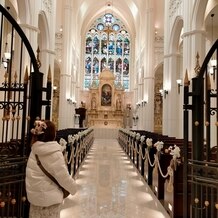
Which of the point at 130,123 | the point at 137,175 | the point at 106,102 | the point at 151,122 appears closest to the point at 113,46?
the point at 106,102

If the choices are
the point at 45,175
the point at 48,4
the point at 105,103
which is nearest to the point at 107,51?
the point at 105,103

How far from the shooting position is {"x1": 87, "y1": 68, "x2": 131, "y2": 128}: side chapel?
109 ft

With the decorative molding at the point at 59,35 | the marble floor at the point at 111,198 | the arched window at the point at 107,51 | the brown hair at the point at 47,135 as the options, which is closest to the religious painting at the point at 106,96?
the arched window at the point at 107,51

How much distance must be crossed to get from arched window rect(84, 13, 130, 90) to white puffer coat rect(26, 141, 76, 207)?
33.5 metres

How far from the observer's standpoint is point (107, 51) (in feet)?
120

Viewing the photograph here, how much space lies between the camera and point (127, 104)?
114ft

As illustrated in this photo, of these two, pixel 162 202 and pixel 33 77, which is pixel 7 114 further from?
pixel 162 202

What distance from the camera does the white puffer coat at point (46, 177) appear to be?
2.97m

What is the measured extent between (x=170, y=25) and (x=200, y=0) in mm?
4881

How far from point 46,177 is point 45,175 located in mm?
24

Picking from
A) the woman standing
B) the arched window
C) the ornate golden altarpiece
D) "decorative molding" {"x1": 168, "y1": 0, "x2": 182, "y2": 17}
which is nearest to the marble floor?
the woman standing

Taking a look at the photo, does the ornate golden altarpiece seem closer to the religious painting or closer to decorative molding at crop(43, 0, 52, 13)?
the religious painting

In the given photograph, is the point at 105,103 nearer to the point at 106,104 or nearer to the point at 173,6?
the point at 106,104

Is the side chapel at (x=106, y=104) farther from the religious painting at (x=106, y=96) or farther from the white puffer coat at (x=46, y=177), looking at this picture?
the white puffer coat at (x=46, y=177)
